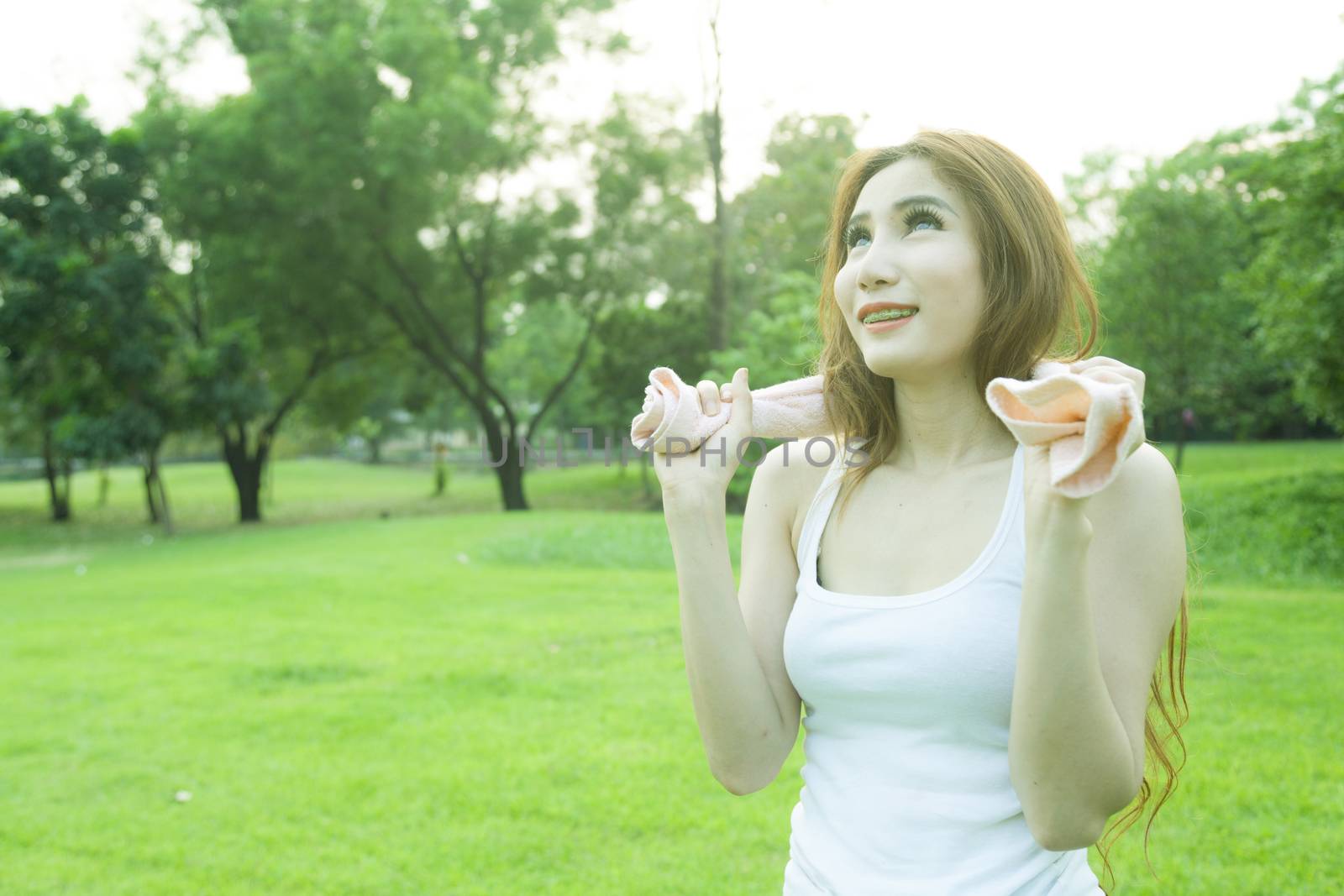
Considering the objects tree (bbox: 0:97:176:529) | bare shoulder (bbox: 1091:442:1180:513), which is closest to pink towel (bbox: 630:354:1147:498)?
bare shoulder (bbox: 1091:442:1180:513)

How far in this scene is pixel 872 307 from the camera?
1487 mm

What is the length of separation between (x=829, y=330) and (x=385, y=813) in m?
3.45

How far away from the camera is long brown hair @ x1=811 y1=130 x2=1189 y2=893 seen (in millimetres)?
1491

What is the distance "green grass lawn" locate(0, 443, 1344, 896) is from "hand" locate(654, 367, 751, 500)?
148 centimetres

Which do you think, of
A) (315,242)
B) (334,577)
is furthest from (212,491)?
(334,577)

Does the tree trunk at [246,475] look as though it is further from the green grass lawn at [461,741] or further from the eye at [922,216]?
the eye at [922,216]

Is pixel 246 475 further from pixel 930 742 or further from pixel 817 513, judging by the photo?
pixel 930 742

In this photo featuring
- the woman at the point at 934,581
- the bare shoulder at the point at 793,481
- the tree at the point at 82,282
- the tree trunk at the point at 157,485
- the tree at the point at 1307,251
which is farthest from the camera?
the tree trunk at the point at 157,485

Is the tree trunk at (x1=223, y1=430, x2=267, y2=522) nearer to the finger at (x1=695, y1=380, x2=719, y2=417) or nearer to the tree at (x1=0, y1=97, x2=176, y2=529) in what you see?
the tree at (x1=0, y1=97, x2=176, y2=529)

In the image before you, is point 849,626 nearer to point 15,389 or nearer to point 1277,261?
point 1277,261

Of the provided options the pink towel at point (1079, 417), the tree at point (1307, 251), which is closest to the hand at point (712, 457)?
the pink towel at point (1079, 417)

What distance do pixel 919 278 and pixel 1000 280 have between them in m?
0.13

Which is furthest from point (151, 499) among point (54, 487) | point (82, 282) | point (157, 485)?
point (82, 282)

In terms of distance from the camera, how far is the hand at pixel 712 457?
4.96 feet
